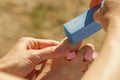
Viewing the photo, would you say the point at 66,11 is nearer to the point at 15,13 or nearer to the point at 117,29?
the point at 15,13

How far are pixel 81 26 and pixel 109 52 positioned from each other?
0.22 meters

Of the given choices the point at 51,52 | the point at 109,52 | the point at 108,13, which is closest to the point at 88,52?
the point at 51,52

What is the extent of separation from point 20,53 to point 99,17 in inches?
14.6

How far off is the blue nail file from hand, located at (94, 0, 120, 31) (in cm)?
3

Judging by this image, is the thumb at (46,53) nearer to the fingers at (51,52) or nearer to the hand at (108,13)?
the fingers at (51,52)

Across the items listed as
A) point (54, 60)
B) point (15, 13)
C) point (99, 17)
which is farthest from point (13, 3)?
point (99, 17)

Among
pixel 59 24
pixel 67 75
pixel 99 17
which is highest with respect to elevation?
pixel 99 17

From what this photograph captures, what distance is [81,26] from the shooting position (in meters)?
1.26

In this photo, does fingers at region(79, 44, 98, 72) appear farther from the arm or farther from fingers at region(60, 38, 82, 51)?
the arm

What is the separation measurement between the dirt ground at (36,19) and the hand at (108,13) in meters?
1.11

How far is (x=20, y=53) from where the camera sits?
57.5 inches

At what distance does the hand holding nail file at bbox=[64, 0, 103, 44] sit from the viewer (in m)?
1.26

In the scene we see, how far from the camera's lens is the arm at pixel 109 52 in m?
1.01

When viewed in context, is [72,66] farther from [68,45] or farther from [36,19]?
[36,19]
